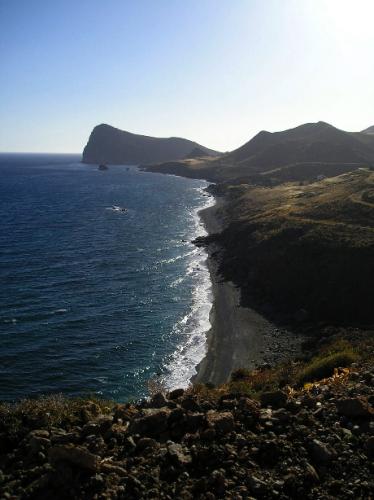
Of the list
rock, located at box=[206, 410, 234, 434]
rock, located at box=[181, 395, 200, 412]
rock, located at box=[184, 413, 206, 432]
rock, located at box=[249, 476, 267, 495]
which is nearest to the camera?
rock, located at box=[249, 476, 267, 495]

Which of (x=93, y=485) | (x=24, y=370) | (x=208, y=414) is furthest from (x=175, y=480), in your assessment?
(x=24, y=370)

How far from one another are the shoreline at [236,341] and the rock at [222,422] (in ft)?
77.6

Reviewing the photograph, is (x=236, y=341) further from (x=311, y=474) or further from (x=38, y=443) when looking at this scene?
(x=311, y=474)

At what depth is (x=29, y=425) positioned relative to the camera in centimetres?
1875

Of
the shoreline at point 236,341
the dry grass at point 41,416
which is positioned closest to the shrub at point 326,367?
the dry grass at point 41,416

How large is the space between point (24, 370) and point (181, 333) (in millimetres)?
18197

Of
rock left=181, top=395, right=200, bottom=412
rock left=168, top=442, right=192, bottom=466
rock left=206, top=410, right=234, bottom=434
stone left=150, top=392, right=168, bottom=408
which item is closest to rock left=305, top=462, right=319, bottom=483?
rock left=206, top=410, right=234, bottom=434

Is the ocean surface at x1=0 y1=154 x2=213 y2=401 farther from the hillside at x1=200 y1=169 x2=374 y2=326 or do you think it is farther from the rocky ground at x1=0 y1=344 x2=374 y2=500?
the rocky ground at x1=0 y1=344 x2=374 y2=500

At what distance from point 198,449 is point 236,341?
1384 inches

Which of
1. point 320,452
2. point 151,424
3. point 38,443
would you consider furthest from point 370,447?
point 38,443

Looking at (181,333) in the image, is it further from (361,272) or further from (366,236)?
(366,236)

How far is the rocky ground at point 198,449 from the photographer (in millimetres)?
13938

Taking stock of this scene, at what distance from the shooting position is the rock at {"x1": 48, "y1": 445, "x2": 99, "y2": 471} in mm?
14508

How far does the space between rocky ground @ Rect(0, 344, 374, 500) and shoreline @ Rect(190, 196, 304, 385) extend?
75.2 ft
